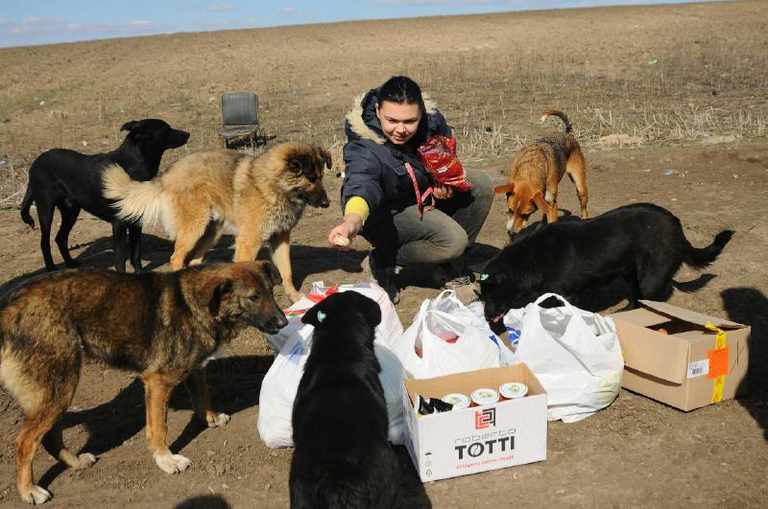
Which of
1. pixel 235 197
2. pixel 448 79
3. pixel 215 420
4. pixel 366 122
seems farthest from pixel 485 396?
pixel 448 79

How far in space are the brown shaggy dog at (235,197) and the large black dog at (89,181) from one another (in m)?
0.34

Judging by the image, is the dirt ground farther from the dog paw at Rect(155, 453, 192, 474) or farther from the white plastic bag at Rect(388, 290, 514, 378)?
the white plastic bag at Rect(388, 290, 514, 378)

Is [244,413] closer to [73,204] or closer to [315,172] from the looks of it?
[315,172]

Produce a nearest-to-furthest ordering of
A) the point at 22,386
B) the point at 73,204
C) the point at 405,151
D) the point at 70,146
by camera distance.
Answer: the point at 22,386
the point at 405,151
the point at 73,204
the point at 70,146

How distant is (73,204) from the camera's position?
6.02 m

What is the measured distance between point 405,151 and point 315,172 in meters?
1.01

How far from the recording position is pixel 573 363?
3232mm

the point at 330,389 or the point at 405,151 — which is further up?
the point at 405,151

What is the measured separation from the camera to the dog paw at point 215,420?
3.56 meters

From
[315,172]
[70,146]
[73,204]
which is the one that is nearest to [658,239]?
[315,172]

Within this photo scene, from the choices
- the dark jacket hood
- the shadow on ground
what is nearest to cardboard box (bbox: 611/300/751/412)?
the shadow on ground

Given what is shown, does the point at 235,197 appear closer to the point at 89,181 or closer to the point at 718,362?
the point at 89,181

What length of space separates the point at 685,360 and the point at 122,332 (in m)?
2.81

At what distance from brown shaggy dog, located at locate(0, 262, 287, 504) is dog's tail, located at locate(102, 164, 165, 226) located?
224 cm
